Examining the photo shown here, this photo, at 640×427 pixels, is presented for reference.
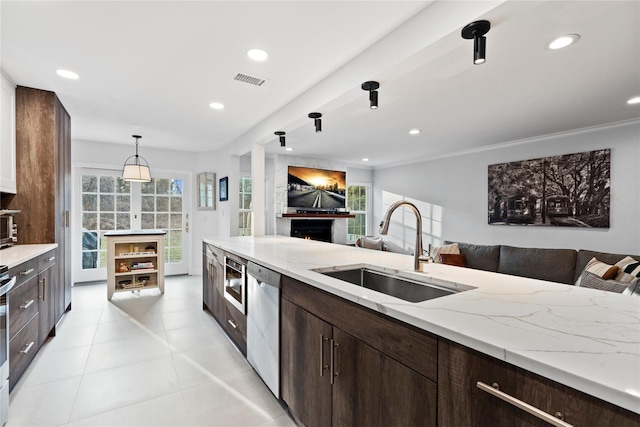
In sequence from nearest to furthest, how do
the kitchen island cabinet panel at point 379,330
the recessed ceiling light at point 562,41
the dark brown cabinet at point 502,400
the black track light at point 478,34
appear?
the dark brown cabinet at point 502,400 → the kitchen island cabinet panel at point 379,330 → the black track light at point 478,34 → the recessed ceiling light at point 562,41

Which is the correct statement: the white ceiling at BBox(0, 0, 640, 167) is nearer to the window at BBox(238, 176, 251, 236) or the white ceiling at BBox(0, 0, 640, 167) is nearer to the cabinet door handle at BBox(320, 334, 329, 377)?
the cabinet door handle at BBox(320, 334, 329, 377)

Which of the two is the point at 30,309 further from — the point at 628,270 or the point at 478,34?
the point at 628,270

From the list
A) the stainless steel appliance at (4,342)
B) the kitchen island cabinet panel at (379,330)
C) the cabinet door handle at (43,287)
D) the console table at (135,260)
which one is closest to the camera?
the kitchen island cabinet panel at (379,330)

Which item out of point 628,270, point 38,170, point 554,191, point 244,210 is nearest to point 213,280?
point 38,170

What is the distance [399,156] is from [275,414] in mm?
5250

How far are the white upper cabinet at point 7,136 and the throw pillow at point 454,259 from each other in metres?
4.54

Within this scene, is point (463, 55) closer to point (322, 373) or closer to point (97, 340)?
point (322, 373)

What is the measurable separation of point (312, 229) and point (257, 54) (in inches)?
180

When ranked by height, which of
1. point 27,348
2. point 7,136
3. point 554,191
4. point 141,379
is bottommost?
point 141,379

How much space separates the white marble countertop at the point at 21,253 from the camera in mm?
2048

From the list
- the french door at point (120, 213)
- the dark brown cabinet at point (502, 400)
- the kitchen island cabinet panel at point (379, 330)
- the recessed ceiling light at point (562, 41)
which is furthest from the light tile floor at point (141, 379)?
the recessed ceiling light at point (562, 41)

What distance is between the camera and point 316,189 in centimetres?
645

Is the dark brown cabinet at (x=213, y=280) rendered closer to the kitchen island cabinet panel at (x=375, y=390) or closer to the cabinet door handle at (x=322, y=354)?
the cabinet door handle at (x=322, y=354)

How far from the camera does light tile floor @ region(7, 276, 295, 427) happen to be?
1.84 m
